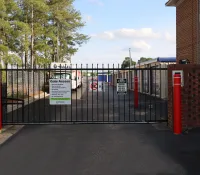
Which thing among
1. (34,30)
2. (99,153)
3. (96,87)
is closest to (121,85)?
(96,87)

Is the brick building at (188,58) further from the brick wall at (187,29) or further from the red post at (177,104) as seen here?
the red post at (177,104)

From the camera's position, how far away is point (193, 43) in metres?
12.5

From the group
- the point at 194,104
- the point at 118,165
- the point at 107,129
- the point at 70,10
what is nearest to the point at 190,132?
the point at 194,104

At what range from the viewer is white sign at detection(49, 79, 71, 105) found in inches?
382

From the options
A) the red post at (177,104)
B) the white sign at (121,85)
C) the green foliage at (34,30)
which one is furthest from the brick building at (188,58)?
the green foliage at (34,30)

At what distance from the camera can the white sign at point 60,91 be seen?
9695mm

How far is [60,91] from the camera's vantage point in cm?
977

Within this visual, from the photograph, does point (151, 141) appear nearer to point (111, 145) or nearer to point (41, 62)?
point (111, 145)

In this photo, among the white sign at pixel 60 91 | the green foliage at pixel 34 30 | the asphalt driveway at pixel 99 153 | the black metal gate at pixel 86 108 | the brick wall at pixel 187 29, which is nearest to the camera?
the asphalt driveway at pixel 99 153

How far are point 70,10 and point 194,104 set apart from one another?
3571 cm

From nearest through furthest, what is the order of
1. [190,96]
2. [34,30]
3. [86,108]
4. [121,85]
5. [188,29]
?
[190,96] → [121,85] → [188,29] → [86,108] → [34,30]

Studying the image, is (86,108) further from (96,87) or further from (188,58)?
(188,58)

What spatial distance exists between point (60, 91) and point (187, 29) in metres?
6.64

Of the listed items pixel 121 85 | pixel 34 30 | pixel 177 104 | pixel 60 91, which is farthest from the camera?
Answer: pixel 34 30
